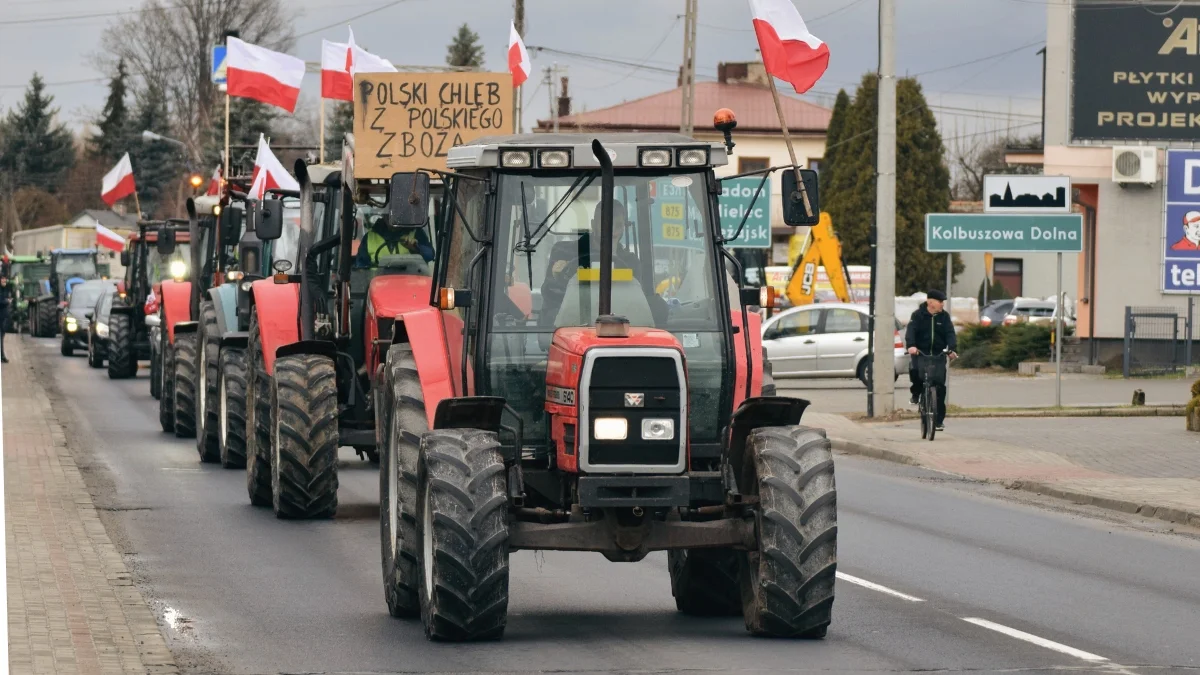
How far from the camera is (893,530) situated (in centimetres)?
1499

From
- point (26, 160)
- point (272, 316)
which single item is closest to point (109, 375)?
point (272, 316)

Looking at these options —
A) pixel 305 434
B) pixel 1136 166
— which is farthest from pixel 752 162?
pixel 305 434

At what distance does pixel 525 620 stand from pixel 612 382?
185 centimetres

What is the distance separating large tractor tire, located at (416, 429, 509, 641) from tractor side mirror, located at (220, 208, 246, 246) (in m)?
12.4

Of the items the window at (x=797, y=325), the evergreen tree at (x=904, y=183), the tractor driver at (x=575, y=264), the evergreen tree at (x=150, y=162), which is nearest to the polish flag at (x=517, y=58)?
the window at (x=797, y=325)

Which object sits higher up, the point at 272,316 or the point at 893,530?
the point at 272,316

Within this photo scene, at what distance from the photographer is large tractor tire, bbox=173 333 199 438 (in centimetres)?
2230

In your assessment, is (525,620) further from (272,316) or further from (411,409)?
(272,316)

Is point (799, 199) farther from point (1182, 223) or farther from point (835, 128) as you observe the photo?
point (835, 128)

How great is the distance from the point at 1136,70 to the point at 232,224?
2288 cm

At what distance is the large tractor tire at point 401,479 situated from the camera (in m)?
9.66

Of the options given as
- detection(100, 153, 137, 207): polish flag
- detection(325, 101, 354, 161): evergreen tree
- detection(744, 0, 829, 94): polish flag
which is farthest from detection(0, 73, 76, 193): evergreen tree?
detection(744, 0, 829, 94): polish flag

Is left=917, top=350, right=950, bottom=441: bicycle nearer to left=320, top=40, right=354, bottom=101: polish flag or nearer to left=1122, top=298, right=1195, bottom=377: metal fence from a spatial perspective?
left=320, top=40, right=354, bottom=101: polish flag

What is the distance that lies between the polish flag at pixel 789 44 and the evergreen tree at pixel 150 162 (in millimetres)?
91351
